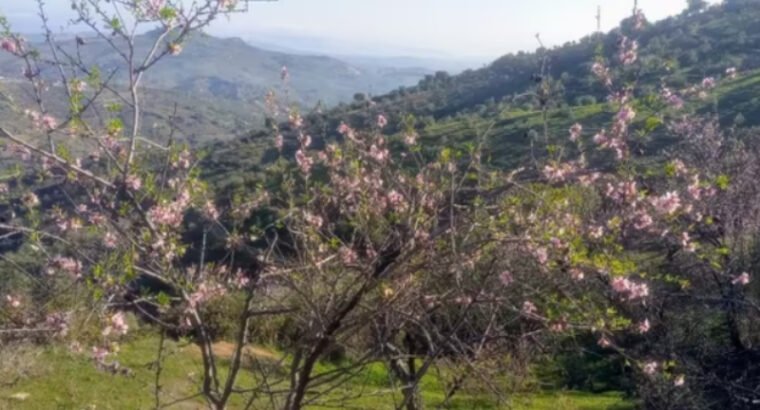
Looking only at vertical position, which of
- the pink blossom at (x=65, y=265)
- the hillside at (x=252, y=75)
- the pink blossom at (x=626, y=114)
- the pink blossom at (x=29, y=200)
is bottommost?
the hillside at (x=252, y=75)

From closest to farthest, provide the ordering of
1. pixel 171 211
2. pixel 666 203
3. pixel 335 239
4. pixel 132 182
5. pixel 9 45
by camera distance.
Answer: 1. pixel 132 182
2. pixel 335 239
3. pixel 9 45
4. pixel 666 203
5. pixel 171 211

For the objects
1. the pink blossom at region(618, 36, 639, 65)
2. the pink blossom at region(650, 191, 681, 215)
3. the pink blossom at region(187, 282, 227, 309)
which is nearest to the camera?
the pink blossom at region(187, 282, 227, 309)

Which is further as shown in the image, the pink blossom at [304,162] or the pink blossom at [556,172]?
the pink blossom at [304,162]

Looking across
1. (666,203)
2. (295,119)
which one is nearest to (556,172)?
(666,203)

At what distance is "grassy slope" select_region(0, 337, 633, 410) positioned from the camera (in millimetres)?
11961

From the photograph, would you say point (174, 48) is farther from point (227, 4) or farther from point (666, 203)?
point (666, 203)

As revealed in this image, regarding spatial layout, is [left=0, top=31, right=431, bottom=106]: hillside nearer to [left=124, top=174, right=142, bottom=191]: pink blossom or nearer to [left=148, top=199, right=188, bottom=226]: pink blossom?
[left=148, top=199, right=188, bottom=226]: pink blossom

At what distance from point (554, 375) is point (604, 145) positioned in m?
12.4

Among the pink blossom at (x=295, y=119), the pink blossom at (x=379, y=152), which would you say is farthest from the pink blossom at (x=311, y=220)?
the pink blossom at (x=295, y=119)

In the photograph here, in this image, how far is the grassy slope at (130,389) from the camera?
11961 mm

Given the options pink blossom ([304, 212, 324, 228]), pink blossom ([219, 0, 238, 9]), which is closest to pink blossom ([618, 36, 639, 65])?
pink blossom ([304, 212, 324, 228])

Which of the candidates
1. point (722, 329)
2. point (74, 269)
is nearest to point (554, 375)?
point (722, 329)

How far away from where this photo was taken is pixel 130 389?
12.9m

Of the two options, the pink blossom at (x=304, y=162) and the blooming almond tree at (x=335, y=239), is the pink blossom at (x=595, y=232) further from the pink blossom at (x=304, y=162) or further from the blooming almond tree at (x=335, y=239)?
the pink blossom at (x=304, y=162)
